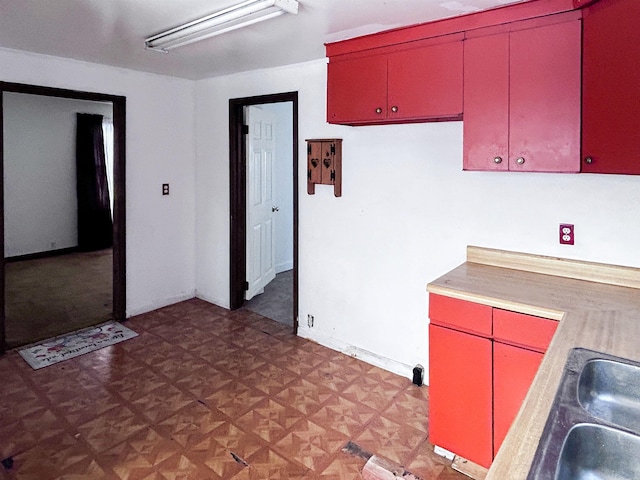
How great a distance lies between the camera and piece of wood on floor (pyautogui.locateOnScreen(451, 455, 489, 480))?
2.21 m

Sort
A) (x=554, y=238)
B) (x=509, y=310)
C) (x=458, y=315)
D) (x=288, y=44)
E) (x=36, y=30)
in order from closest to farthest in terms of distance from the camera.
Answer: (x=509, y=310)
(x=458, y=315)
(x=554, y=238)
(x=36, y=30)
(x=288, y=44)

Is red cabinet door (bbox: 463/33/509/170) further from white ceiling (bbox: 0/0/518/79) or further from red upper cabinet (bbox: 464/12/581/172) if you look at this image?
white ceiling (bbox: 0/0/518/79)

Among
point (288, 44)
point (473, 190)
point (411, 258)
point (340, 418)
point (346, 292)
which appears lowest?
point (340, 418)

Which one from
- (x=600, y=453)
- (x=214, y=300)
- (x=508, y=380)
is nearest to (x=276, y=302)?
(x=214, y=300)

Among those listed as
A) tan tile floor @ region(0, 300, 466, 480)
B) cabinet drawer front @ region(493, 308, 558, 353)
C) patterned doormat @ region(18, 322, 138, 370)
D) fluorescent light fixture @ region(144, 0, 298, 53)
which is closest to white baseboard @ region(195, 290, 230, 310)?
tan tile floor @ region(0, 300, 466, 480)

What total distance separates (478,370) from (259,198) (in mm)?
3275

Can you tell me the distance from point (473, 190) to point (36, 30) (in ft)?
9.82

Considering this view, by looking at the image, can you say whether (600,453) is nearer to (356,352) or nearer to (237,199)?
(356,352)

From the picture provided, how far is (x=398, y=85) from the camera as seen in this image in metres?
2.67

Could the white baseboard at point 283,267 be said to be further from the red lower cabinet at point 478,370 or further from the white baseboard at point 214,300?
the red lower cabinet at point 478,370

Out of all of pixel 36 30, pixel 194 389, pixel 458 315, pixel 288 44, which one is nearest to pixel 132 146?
pixel 36 30

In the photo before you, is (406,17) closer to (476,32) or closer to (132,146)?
(476,32)

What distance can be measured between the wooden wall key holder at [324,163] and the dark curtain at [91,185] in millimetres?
5387

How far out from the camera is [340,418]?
272 cm
